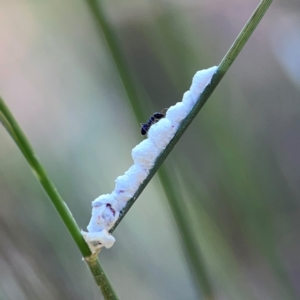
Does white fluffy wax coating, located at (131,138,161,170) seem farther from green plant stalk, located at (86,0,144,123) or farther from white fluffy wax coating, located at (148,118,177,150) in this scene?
green plant stalk, located at (86,0,144,123)

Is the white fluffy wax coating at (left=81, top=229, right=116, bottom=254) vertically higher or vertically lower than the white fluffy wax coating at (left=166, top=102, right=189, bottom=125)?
lower

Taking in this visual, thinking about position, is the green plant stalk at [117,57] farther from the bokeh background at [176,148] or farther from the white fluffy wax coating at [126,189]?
the white fluffy wax coating at [126,189]

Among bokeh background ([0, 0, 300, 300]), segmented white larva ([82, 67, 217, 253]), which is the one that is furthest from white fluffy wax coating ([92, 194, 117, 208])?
bokeh background ([0, 0, 300, 300])

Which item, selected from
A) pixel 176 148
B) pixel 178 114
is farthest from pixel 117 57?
pixel 178 114

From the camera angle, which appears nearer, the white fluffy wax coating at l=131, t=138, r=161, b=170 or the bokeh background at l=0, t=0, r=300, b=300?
the white fluffy wax coating at l=131, t=138, r=161, b=170

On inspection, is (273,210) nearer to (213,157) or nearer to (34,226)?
(213,157)
